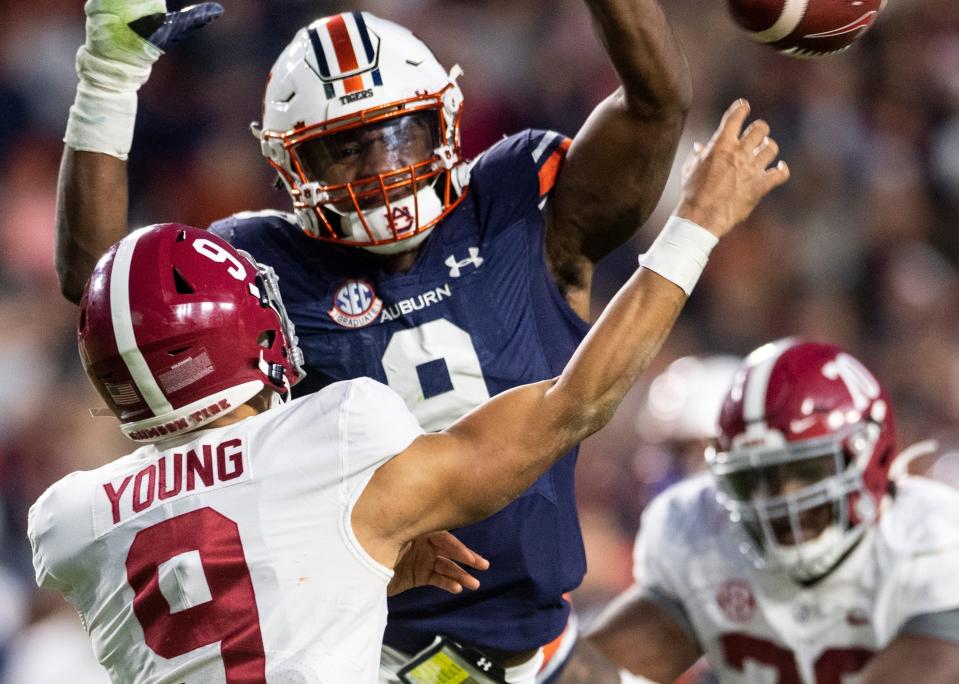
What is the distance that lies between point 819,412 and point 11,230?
4379mm

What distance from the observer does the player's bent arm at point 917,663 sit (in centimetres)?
305

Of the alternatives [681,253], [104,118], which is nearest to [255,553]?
[681,253]

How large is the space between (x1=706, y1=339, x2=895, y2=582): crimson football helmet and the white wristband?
117 cm

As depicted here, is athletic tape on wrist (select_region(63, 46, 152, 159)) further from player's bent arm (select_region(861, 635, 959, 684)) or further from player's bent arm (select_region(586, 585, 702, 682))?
player's bent arm (select_region(861, 635, 959, 684))

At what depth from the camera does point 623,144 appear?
255cm

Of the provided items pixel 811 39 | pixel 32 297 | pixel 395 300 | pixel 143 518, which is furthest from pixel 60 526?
pixel 32 297

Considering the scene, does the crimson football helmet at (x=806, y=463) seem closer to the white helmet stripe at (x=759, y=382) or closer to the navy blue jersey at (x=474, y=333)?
the white helmet stripe at (x=759, y=382)

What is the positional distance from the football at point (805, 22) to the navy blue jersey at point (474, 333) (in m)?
0.44

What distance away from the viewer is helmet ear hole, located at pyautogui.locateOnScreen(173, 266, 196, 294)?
220cm

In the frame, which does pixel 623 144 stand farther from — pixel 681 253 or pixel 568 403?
pixel 568 403

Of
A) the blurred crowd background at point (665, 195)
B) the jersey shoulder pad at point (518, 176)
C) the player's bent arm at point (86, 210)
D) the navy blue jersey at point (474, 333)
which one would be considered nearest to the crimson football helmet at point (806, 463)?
the navy blue jersey at point (474, 333)

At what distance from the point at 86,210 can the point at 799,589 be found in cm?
196

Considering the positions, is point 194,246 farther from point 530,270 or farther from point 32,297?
point 32,297

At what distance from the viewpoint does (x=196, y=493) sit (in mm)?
2105
